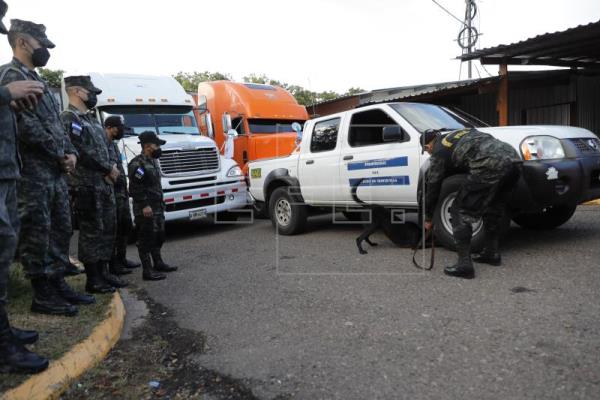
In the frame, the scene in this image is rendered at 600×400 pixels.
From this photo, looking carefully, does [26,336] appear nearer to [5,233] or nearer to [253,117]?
[5,233]

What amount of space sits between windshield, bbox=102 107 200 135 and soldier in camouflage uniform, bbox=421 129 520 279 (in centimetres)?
566

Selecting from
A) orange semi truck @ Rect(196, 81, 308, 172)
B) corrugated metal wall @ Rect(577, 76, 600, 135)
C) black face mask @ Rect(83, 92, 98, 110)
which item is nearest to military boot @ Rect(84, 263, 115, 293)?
black face mask @ Rect(83, 92, 98, 110)

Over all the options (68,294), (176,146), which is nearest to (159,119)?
(176,146)

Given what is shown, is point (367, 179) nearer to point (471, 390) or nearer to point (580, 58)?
point (471, 390)

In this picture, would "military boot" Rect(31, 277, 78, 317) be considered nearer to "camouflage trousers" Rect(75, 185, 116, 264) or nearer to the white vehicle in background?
"camouflage trousers" Rect(75, 185, 116, 264)

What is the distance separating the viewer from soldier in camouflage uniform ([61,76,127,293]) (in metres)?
4.46

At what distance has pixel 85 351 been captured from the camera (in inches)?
123

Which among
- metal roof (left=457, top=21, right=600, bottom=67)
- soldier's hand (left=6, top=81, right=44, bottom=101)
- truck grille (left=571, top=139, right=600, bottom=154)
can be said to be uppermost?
metal roof (left=457, top=21, right=600, bottom=67)

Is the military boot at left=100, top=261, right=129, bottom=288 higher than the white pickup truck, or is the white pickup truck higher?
the white pickup truck

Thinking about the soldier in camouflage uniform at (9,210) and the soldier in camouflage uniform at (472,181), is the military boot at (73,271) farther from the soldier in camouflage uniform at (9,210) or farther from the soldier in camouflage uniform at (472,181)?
the soldier in camouflage uniform at (472,181)

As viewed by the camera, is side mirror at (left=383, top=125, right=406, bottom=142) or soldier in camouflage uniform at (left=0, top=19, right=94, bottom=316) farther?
side mirror at (left=383, top=125, right=406, bottom=142)

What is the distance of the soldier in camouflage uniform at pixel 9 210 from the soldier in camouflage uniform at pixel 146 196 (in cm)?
238

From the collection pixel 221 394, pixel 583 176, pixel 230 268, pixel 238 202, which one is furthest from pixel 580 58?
pixel 221 394

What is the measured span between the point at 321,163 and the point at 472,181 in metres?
2.86
